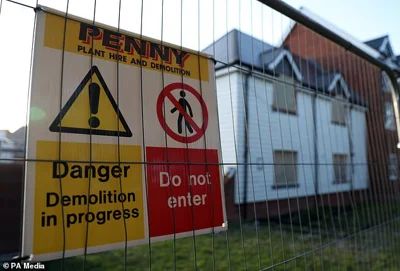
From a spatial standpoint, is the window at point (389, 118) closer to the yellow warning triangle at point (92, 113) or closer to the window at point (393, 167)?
the window at point (393, 167)

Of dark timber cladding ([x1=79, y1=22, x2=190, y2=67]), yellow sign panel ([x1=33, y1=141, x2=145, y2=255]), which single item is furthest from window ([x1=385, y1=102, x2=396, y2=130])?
yellow sign panel ([x1=33, y1=141, x2=145, y2=255])

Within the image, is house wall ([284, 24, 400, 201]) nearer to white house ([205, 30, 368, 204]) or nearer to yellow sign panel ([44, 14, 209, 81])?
white house ([205, 30, 368, 204])

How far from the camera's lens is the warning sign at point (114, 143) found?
0.92 meters

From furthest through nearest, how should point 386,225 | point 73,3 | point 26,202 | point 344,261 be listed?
point 386,225
point 344,261
point 73,3
point 26,202

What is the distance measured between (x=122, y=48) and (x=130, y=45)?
0.04 meters

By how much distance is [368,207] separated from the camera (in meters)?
2.82

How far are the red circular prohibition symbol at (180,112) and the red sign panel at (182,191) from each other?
5cm

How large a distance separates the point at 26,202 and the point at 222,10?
3.90ft

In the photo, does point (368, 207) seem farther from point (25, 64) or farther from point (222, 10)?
point (25, 64)

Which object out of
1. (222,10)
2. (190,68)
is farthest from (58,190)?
(222,10)

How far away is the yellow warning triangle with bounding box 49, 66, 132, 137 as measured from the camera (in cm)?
97

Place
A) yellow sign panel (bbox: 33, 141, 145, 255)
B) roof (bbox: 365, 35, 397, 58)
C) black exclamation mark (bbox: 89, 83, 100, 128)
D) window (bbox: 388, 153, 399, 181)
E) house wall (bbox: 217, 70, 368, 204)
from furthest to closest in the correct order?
roof (bbox: 365, 35, 397, 58)
window (bbox: 388, 153, 399, 181)
house wall (bbox: 217, 70, 368, 204)
black exclamation mark (bbox: 89, 83, 100, 128)
yellow sign panel (bbox: 33, 141, 145, 255)

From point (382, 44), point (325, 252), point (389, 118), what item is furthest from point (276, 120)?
point (382, 44)

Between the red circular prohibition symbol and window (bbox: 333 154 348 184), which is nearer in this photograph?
the red circular prohibition symbol
